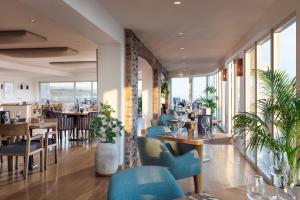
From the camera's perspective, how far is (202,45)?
315 inches

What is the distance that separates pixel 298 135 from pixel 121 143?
3.44m

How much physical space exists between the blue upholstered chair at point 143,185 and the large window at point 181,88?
Result: 52.4 feet

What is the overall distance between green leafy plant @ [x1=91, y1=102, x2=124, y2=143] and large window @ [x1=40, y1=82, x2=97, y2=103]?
12.0 meters

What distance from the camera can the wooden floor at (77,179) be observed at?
4191 millimetres

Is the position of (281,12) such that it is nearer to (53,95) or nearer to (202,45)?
(202,45)

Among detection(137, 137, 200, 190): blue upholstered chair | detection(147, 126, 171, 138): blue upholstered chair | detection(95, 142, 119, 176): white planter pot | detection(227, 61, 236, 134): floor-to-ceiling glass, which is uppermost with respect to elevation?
detection(227, 61, 236, 134): floor-to-ceiling glass

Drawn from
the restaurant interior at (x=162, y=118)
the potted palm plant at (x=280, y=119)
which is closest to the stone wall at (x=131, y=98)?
the restaurant interior at (x=162, y=118)

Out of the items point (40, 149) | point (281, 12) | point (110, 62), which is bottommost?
point (40, 149)

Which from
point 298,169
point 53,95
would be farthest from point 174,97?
point 298,169

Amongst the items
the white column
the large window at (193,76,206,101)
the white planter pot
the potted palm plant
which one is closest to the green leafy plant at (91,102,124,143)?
the white planter pot

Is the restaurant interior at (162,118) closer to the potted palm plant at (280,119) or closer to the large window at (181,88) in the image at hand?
the potted palm plant at (280,119)

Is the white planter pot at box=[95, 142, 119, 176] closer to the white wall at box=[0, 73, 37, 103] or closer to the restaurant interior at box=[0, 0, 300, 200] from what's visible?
the restaurant interior at box=[0, 0, 300, 200]

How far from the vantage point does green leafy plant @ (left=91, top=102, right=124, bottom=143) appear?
5.07 m

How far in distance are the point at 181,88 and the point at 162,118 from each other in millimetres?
11127
